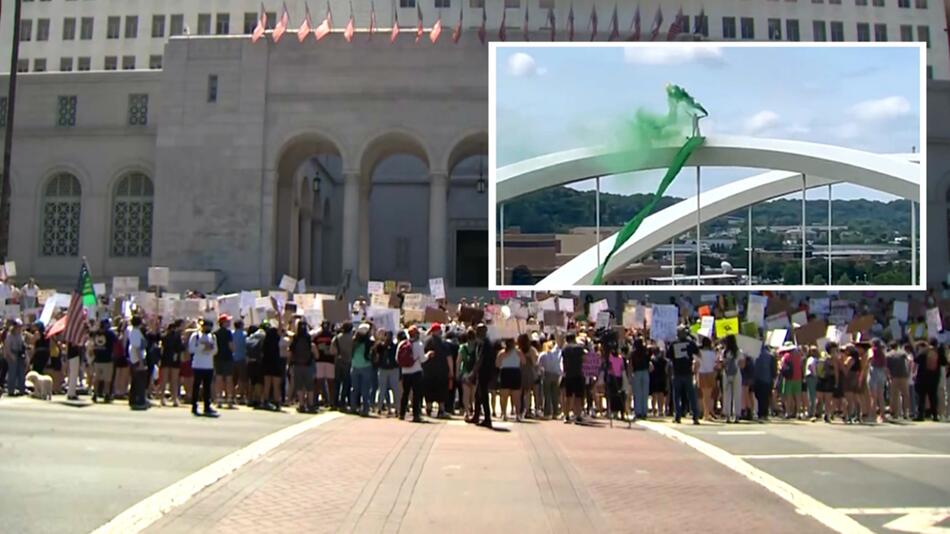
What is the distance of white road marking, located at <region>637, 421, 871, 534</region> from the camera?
848 centimetres

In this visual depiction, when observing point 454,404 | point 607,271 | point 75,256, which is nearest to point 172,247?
point 75,256

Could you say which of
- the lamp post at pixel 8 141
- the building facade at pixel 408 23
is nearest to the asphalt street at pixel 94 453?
the lamp post at pixel 8 141

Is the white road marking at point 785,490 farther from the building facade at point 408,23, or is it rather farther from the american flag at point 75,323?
the building facade at point 408,23

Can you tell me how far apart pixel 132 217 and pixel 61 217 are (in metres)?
3.21

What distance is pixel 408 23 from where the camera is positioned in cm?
5838

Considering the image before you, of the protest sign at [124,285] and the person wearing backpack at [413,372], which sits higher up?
the protest sign at [124,285]

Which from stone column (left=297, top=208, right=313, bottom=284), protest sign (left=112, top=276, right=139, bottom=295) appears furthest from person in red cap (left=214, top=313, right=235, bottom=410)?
stone column (left=297, top=208, right=313, bottom=284)

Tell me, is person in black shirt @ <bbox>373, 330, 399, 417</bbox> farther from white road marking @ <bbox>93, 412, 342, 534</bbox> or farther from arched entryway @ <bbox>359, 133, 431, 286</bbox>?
arched entryway @ <bbox>359, 133, 431, 286</bbox>

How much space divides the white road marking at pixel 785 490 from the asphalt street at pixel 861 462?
13cm

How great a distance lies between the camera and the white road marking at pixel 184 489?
7.91 metres

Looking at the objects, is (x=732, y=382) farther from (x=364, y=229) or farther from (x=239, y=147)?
(x=239, y=147)

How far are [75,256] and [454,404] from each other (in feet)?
94.9

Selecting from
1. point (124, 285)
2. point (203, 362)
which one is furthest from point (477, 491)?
point (124, 285)

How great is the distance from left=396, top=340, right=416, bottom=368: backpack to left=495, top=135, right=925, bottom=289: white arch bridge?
27.3 feet
